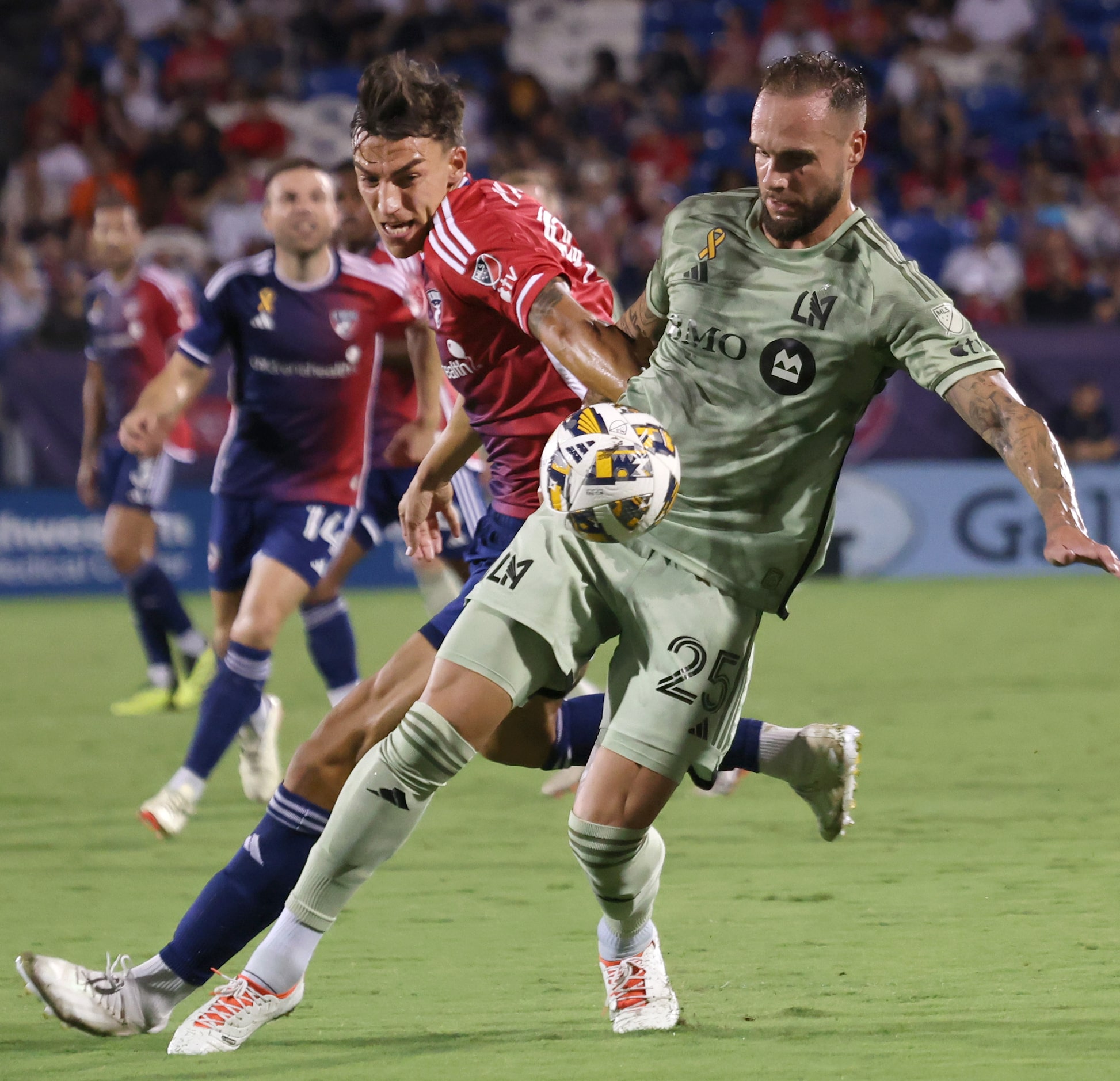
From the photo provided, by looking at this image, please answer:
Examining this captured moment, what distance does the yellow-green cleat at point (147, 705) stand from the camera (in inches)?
362

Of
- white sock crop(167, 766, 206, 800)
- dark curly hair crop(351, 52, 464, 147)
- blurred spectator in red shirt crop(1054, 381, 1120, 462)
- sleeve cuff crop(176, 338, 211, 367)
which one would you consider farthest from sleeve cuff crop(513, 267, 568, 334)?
blurred spectator in red shirt crop(1054, 381, 1120, 462)

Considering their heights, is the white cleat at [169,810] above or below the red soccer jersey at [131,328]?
below

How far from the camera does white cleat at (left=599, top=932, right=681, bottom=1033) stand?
3898 millimetres

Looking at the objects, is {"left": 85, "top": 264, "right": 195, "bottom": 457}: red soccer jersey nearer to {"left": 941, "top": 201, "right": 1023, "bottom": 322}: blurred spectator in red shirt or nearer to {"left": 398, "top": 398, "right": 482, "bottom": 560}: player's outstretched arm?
{"left": 398, "top": 398, "right": 482, "bottom": 560}: player's outstretched arm

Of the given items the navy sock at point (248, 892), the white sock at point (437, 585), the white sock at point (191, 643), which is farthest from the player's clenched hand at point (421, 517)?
the white sock at point (191, 643)

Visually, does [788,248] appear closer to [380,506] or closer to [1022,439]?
[1022,439]

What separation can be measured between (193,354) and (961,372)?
4.02 m

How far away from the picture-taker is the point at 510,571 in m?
3.86

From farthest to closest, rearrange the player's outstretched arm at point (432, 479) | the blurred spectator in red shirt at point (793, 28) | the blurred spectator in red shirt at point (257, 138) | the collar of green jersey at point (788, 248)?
the blurred spectator in red shirt at point (793, 28)
the blurred spectator in red shirt at point (257, 138)
the player's outstretched arm at point (432, 479)
the collar of green jersey at point (788, 248)

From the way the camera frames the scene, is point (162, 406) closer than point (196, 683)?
Yes

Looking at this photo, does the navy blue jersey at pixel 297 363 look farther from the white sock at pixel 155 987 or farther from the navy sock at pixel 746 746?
the white sock at pixel 155 987

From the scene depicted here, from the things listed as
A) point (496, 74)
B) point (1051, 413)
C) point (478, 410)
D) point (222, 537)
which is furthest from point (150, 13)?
point (478, 410)

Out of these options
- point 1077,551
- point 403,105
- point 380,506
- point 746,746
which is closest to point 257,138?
point 380,506

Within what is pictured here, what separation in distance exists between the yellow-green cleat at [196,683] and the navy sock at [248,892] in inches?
213
